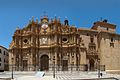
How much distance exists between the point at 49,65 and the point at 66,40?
6277mm

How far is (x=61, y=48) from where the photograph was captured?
50.3m

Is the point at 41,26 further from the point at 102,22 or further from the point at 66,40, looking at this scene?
the point at 102,22

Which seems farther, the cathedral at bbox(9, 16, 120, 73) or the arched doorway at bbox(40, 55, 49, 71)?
the arched doorway at bbox(40, 55, 49, 71)

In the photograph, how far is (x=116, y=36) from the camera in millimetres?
54188

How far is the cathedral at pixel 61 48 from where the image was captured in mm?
49562

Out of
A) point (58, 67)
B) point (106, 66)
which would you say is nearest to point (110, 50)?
point (106, 66)

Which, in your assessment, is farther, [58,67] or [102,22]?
[102,22]

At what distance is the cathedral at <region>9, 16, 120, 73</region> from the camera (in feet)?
163

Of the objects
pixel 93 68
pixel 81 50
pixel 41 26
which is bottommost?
pixel 93 68

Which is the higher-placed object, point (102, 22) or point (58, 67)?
point (102, 22)

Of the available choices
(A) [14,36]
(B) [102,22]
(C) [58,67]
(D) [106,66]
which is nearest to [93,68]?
(D) [106,66]

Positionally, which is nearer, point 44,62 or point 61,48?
point 61,48

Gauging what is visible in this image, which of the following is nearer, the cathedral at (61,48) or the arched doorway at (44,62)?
the cathedral at (61,48)

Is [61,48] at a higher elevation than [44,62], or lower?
higher
